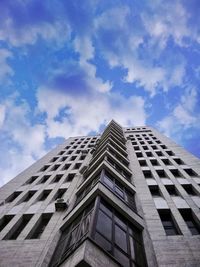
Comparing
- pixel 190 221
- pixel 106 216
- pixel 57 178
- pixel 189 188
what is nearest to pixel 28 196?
pixel 57 178

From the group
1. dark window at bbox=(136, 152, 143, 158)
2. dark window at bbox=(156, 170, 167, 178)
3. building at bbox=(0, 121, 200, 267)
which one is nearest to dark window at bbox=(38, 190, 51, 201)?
building at bbox=(0, 121, 200, 267)

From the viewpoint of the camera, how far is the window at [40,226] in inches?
477

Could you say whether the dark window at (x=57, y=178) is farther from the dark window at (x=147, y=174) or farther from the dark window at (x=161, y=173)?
the dark window at (x=161, y=173)

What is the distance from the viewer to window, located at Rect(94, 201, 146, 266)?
7629 mm

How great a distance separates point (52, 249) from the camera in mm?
9938

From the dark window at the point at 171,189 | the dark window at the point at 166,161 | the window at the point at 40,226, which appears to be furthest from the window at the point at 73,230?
the dark window at the point at 166,161

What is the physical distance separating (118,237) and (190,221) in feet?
21.9

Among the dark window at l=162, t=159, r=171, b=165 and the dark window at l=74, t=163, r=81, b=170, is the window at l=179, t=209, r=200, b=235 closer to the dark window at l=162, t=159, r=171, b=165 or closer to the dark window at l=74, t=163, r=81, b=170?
the dark window at l=162, t=159, r=171, b=165

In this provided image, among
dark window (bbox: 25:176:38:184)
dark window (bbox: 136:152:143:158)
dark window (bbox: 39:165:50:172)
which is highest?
dark window (bbox: 136:152:143:158)

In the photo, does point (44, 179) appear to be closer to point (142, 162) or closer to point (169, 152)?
point (142, 162)

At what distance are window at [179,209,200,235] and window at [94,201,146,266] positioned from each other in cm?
392

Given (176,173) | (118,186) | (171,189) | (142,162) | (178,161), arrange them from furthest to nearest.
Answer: (142,162)
(178,161)
(176,173)
(171,189)
(118,186)

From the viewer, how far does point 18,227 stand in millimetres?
13234

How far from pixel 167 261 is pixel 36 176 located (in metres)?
16.3
